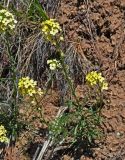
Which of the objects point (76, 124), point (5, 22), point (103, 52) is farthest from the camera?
point (103, 52)

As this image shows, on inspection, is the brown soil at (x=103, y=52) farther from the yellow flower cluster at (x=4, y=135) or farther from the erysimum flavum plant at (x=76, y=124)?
the yellow flower cluster at (x=4, y=135)

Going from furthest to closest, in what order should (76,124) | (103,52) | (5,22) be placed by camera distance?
1. (103,52)
2. (76,124)
3. (5,22)

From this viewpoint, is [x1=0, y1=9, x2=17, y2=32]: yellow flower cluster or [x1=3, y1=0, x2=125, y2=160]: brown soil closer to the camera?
[x1=0, y1=9, x2=17, y2=32]: yellow flower cluster

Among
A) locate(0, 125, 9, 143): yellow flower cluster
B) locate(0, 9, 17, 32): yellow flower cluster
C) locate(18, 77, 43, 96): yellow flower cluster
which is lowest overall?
locate(0, 125, 9, 143): yellow flower cluster

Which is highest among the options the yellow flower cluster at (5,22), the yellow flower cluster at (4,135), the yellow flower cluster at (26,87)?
the yellow flower cluster at (5,22)

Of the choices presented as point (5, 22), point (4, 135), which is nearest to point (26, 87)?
point (5, 22)

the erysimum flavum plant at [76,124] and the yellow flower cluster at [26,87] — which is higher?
the yellow flower cluster at [26,87]

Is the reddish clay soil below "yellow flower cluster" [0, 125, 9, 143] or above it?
above

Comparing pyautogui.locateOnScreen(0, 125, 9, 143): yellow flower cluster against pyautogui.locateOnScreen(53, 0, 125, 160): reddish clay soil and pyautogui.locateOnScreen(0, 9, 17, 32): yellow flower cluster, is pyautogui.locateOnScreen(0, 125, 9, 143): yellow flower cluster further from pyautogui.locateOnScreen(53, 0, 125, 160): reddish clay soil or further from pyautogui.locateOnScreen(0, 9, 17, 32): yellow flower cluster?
pyautogui.locateOnScreen(0, 9, 17, 32): yellow flower cluster

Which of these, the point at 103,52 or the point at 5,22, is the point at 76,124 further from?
the point at 5,22

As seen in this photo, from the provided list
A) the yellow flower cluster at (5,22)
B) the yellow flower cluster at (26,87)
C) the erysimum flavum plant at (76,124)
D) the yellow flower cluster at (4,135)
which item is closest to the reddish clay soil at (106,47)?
the erysimum flavum plant at (76,124)

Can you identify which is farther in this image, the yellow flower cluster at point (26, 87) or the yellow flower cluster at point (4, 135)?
the yellow flower cluster at point (4, 135)

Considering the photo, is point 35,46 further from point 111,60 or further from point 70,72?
point 111,60

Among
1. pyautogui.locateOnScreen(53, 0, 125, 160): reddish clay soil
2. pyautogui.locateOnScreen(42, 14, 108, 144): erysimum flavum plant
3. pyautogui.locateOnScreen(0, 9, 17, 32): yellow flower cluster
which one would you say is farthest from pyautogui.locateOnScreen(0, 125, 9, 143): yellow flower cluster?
pyautogui.locateOnScreen(0, 9, 17, 32): yellow flower cluster
